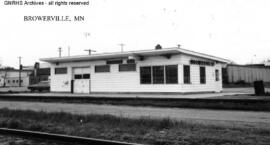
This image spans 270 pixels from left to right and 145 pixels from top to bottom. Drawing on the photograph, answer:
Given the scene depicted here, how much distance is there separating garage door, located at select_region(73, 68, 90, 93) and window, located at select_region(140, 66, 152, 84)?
666 cm

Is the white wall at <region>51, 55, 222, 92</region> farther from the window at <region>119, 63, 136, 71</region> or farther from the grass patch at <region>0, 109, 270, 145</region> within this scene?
the grass patch at <region>0, 109, 270, 145</region>

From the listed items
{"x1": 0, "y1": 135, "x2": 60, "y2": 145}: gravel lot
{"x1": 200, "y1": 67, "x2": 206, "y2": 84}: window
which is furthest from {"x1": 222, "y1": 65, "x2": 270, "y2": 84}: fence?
{"x1": 0, "y1": 135, "x2": 60, "y2": 145}: gravel lot

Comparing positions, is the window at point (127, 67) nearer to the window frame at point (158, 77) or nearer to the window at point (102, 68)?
the window at point (102, 68)

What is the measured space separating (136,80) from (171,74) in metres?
3.65

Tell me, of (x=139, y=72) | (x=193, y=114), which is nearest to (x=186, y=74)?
(x=139, y=72)

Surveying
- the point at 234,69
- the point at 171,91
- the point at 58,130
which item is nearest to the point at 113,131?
the point at 58,130

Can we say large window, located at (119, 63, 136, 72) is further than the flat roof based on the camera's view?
Yes

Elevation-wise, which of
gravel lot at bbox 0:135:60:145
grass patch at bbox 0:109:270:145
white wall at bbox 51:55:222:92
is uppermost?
white wall at bbox 51:55:222:92

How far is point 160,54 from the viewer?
23.8 m

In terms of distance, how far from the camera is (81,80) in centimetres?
2880

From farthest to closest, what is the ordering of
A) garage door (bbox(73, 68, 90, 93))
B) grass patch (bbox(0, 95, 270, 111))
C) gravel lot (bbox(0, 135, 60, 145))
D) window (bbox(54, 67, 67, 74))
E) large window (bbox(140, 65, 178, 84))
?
window (bbox(54, 67, 67, 74)) → garage door (bbox(73, 68, 90, 93)) → large window (bbox(140, 65, 178, 84)) → grass patch (bbox(0, 95, 270, 111)) → gravel lot (bbox(0, 135, 60, 145))

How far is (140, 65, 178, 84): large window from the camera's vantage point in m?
23.1

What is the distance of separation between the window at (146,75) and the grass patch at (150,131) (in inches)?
579

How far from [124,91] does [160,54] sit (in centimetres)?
533
